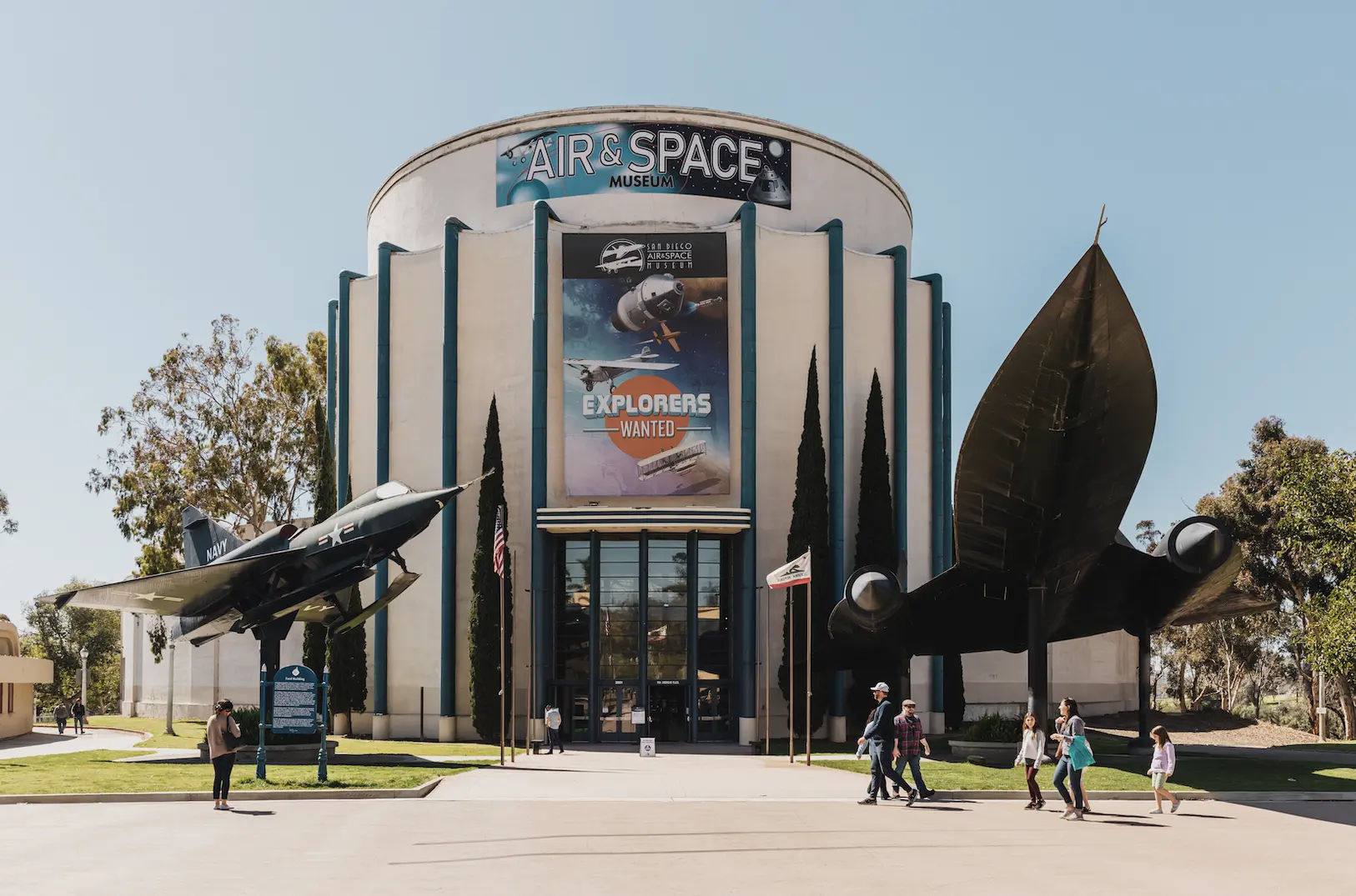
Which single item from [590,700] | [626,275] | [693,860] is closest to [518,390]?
[626,275]

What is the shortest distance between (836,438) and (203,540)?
19381 mm

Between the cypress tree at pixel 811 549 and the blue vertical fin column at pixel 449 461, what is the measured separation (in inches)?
412

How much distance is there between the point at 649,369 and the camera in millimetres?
37094

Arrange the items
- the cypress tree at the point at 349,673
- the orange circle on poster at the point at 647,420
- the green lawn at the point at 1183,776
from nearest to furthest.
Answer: the green lawn at the point at 1183,776 < the orange circle on poster at the point at 647,420 < the cypress tree at the point at 349,673

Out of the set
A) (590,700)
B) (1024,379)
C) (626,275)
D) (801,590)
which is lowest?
(590,700)

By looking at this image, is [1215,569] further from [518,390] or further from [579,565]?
[518,390]

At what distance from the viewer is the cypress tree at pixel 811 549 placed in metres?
35.5

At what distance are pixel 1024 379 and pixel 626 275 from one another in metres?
19.8

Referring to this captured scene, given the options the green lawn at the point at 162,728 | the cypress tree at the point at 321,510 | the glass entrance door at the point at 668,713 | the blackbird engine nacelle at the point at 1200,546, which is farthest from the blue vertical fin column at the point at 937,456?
the green lawn at the point at 162,728

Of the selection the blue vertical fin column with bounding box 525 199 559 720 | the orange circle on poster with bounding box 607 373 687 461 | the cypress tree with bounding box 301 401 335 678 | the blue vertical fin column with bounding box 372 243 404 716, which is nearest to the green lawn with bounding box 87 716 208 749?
the cypress tree with bounding box 301 401 335 678

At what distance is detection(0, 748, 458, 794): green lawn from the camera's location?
20.1 metres

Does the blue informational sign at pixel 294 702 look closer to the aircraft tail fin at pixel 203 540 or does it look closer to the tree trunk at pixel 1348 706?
the aircraft tail fin at pixel 203 540

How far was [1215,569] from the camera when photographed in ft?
84.1

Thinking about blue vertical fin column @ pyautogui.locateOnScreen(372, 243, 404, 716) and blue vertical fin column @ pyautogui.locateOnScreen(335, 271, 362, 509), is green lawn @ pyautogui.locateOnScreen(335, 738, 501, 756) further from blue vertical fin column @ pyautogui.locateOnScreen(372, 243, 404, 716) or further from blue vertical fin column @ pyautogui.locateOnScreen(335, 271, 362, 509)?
blue vertical fin column @ pyautogui.locateOnScreen(335, 271, 362, 509)
